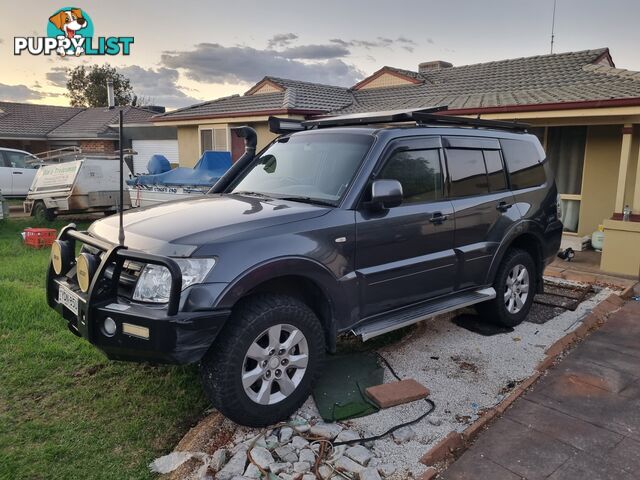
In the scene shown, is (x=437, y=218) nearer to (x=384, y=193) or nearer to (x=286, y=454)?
(x=384, y=193)

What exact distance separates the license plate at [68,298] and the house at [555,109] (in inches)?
257

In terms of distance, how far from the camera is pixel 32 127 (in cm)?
2767

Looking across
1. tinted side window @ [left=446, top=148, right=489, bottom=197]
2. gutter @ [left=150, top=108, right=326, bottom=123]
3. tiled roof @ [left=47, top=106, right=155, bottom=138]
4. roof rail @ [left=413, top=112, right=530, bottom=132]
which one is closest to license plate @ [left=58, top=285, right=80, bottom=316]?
roof rail @ [left=413, top=112, right=530, bottom=132]

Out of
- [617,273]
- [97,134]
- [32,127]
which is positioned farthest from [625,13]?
[32,127]

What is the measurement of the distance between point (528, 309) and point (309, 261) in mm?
3073

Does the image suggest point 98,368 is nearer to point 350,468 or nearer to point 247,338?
point 247,338

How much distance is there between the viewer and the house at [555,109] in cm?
783

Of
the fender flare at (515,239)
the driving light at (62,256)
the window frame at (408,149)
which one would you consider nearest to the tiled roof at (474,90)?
the fender flare at (515,239)

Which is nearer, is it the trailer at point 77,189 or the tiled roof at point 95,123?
the trailer at point 77,189

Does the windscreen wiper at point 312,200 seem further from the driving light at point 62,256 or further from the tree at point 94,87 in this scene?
the tree at point 94,87

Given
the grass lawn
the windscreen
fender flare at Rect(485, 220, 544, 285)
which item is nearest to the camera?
the grass lawn

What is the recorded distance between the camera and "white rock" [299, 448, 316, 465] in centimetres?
279

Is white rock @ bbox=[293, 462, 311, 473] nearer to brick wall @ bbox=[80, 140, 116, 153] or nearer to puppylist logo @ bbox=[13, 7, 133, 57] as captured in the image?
puppylist logo @ bbox=[13, 7, 133, 57]

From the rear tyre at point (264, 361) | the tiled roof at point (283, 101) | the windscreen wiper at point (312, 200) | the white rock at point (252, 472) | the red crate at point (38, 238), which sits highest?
the tiled roof at point (283, 101)
